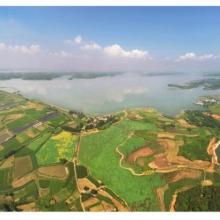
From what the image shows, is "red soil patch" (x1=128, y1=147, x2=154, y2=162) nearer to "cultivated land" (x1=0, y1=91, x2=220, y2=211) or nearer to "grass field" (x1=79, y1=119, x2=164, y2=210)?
"cultivated land" (x1=0, y1=91, x2=220, y2=211)

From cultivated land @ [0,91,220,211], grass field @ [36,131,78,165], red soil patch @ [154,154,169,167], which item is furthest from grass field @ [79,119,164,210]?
red soil patch @ [154,154,169,167]

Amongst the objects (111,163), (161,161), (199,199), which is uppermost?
(161,161)

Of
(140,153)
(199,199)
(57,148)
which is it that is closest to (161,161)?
(140,153)

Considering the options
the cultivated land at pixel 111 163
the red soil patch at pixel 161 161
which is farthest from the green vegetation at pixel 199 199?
the red soil patch at pixel 161 161

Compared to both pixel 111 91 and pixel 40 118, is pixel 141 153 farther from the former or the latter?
pixel 111 91

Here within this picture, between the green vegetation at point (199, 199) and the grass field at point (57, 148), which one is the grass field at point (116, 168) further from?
the green vegetation at point (199, 199)

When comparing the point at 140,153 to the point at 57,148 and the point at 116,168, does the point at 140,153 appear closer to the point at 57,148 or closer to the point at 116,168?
the point at 116,168
